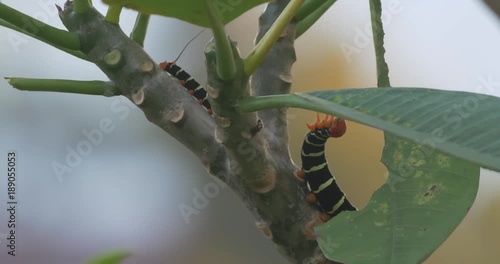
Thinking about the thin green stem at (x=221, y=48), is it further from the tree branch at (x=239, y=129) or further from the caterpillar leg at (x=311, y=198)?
the caterpillar leg at (x=311, y=198)

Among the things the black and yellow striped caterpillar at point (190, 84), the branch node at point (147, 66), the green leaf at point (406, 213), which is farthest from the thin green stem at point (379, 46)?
the black and yellow striped caterpillar at point (190, 84)

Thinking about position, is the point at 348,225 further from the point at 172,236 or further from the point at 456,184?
the point at 172,236

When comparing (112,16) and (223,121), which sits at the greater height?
(112,16)

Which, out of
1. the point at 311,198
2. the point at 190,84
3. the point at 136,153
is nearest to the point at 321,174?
the point at 311,198

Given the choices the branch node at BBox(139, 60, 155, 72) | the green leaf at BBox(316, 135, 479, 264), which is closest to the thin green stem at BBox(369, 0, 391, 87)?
the green leaf at BBox(316, 135, 479, 264)

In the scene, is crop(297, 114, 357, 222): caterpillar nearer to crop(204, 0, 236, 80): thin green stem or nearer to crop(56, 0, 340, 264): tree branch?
crop(56, 0, 340, 264): tree branch

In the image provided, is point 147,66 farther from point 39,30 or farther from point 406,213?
point 406,213
